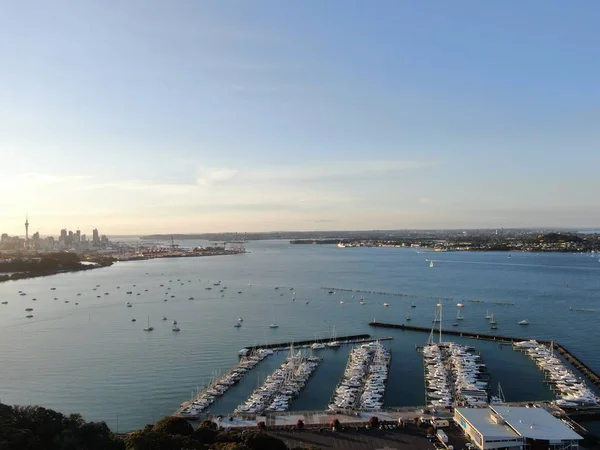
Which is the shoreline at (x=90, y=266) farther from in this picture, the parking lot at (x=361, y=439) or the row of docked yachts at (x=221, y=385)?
the parking lot at (x=361, y=439)

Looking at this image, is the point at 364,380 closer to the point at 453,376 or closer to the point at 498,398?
the point at 453,376

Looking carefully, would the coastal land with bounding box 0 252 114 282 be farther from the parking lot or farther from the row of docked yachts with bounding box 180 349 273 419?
the parking lot

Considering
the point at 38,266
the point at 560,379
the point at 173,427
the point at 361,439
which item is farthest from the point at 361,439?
the point at 38,266

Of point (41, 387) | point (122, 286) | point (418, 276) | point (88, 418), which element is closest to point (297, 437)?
point (88, 418)

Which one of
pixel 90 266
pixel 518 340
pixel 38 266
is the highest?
pixel 38 266

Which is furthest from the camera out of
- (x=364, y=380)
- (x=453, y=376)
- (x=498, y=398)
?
(x=453, y=376)

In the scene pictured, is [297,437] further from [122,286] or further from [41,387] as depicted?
[122,286]
